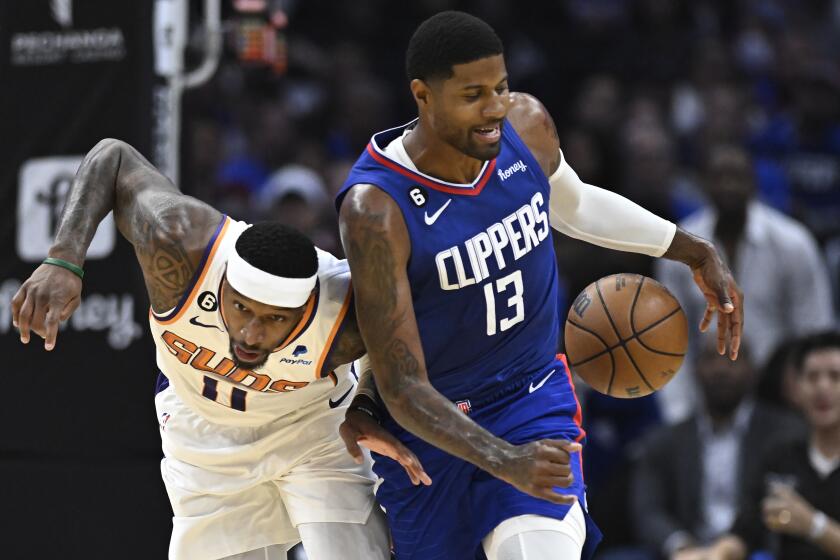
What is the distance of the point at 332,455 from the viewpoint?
476 centimetres

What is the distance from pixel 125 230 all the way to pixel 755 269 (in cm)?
463

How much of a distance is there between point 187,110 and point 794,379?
11.4 ft

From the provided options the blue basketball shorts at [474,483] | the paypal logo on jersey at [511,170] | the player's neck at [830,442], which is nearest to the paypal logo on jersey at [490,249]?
the paypal logo on jersey at [511,170]

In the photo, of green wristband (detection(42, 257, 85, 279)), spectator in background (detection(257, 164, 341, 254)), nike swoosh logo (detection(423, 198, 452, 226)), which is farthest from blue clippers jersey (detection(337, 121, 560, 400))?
spectator in background (detection(257, 164, 341, 254))

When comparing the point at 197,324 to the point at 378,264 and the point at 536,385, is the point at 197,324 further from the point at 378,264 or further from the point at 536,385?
the point at 536,385

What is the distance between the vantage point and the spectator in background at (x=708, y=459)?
24.1 ft

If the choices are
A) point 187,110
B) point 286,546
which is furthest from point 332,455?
point 187,110

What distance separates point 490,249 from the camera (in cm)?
429

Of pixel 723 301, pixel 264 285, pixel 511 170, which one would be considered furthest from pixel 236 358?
pixel 723 301

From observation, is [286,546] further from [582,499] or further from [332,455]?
[582,499]

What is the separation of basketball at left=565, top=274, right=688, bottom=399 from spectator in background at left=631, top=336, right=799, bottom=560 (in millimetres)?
2759

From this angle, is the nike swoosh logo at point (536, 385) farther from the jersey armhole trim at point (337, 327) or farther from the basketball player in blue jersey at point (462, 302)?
the jersey armhole trim at point (337, 327)

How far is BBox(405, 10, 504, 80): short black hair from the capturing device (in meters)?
4.11

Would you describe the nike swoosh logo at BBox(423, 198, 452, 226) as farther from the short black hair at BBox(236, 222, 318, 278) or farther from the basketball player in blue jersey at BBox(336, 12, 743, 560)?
the short black hair at BBox(236, 222, 318, 278)
